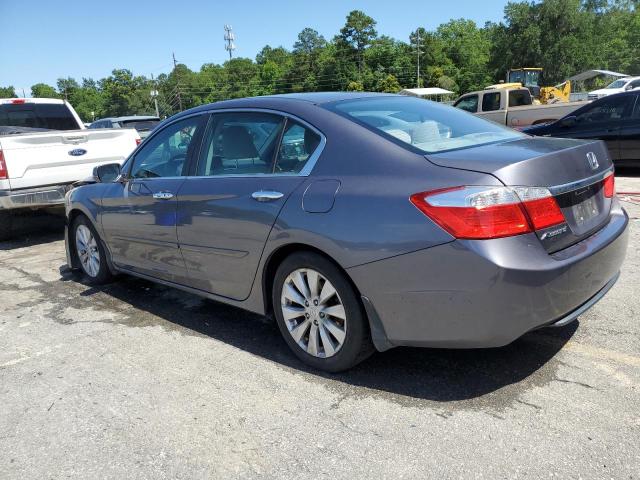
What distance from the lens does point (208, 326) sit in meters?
4.16

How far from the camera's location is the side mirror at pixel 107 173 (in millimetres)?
5004

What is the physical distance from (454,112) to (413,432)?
2.29 metres

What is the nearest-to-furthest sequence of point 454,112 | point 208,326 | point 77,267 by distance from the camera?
point 454,112
point 208,326
point 77,267

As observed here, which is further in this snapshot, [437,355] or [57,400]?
[437,355]

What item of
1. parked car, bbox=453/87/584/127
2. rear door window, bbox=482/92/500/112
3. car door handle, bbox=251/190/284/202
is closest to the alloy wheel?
car door handle, bbox=251/190/284/202

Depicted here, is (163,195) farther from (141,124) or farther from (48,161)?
(141,124)

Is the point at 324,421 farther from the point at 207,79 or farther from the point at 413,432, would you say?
the point at 207,79

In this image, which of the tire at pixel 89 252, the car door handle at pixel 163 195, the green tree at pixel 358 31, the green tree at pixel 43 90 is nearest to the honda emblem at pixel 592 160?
the car door handle at pixel 163 195

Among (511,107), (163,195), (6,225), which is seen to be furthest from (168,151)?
(511,107)

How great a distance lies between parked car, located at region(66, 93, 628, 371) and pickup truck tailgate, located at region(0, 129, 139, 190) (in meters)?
3.76

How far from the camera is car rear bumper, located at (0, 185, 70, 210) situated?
22.5 feet

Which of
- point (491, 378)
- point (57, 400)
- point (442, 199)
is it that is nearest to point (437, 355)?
point (491, 378)

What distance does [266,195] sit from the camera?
3.27 metres

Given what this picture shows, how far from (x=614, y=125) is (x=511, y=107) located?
727 centimetres
